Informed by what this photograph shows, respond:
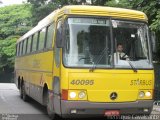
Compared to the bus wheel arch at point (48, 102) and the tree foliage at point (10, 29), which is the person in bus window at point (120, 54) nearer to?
the bus wheel arch at point (48, 102)

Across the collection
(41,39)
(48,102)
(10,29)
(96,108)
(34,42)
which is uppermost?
(41,39)

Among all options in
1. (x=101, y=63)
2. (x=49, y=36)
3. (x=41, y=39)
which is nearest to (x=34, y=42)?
(x=41, y=39)

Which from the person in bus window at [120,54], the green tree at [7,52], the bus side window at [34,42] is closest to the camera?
the person in bus window at [120,54]

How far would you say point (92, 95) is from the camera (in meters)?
10.7

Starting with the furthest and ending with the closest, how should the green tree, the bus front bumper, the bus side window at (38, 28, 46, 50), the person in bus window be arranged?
the green tree → the bus side window at (38, 28, 46, 50) → the person in bus window → the bus front bumper

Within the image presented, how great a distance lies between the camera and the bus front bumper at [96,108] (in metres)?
10.6

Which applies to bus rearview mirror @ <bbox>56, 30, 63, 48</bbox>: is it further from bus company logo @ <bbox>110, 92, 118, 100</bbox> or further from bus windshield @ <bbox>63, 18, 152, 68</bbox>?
bus company logo @ <bbox>110, 92, 118, 100</bbox>

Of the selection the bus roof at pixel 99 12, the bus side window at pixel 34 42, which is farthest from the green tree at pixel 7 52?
the bus roof at pixel 99 12

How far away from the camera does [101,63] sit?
1089 cm

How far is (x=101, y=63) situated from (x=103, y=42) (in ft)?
1.76

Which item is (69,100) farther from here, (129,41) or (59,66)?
(129,41)

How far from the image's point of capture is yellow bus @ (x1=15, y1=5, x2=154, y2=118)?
10.7 m

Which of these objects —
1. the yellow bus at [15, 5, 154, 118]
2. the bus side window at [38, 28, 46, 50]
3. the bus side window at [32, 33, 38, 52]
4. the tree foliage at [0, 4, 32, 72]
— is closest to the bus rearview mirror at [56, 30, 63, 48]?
the yellow bus at [15, 5, 154, 118]

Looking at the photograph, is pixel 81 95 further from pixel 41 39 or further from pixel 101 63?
pixel 41 39
